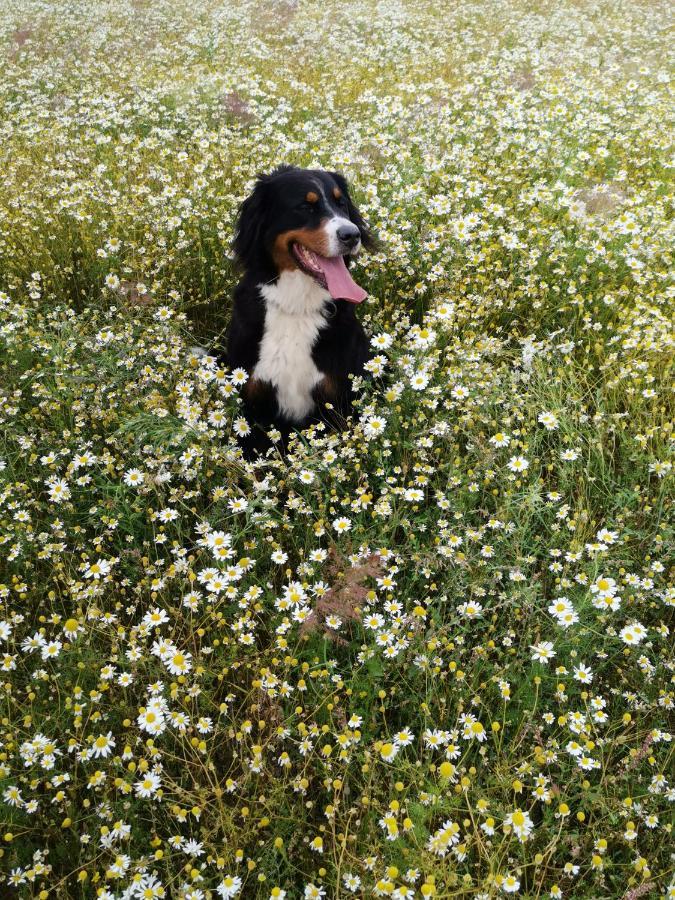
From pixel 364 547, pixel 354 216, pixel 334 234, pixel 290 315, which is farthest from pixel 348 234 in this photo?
pixel 364 547

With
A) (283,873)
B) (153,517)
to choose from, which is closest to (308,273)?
(153,517)

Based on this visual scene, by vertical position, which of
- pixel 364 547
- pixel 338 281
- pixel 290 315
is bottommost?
pixel 364 547

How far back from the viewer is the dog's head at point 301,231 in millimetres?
3119

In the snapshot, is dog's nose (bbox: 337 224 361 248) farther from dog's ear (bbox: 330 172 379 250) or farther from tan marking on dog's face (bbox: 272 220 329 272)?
dog's ear (bbox: 330 172 379 250)

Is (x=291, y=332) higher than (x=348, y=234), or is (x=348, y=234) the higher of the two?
(x=348, y=234)

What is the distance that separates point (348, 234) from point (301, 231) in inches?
11.0

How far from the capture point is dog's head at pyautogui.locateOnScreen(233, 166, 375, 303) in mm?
3119

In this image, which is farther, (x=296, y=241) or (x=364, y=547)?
(x=296, y=241)

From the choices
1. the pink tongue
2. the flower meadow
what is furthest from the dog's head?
the flower meadow

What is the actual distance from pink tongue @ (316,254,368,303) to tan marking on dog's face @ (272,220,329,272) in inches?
2.8

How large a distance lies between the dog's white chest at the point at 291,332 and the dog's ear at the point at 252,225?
0.23 meters

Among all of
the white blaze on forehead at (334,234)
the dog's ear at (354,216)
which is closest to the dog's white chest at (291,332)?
the white blaze on forehead at (334,234)

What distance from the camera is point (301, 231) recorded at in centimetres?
318

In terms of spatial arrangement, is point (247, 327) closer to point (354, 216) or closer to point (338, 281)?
point (338, 281)
